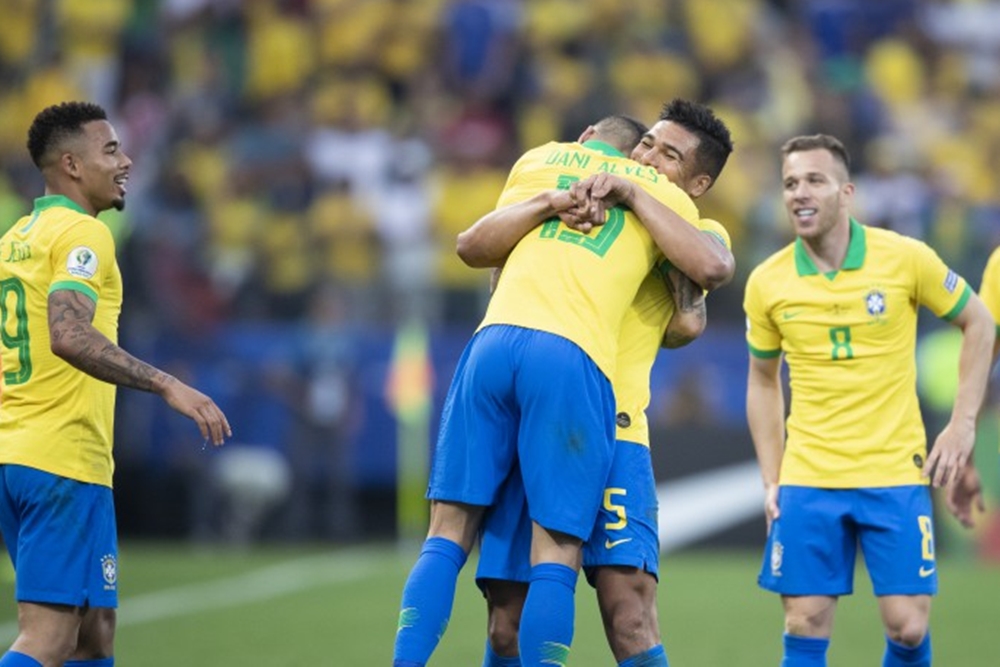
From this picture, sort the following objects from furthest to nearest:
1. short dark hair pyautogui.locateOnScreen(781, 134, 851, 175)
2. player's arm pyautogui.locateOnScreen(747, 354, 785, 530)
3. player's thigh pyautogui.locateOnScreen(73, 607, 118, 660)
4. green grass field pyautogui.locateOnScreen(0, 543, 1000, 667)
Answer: green grass field pyautogui.locateOnScreen(0, 543, 1000, 667) → player's arm pyautogui.locateOnScreen(747, 354, 785, 530) → short dark hair pyautogui.locateOnScreen(781, 134, 851, 175) → player's thigh pyautogui.locateOnScreen(73, 607, 118, 660)

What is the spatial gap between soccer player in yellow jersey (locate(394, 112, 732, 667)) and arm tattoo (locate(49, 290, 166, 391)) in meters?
1.06

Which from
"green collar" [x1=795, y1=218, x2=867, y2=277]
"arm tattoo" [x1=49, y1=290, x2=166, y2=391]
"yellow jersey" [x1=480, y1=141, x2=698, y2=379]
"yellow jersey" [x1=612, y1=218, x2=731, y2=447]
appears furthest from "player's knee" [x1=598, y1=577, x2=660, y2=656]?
"green collar" [x1=795, y1=218, x2=867, y2=277]

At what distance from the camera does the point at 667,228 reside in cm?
589

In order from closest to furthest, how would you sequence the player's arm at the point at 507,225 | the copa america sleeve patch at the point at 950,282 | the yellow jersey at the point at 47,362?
the player's arm at the point at 507,225, the yellow jersey at the point at 47,362, the copa america sleeve patch at the point at 950,282

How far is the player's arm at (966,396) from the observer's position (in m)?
6.89

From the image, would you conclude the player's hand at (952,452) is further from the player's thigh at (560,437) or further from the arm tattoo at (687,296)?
the player's thigh at (560,437)

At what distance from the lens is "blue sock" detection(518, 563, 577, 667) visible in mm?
5637

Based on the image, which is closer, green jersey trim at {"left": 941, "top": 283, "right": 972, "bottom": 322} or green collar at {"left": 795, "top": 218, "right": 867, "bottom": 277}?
green jersey trim at {"left": 941, "top": 283, "right": 972, "bottom": 322}

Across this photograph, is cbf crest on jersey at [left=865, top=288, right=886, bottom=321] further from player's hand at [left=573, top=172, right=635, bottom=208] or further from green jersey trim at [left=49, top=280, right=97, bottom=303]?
green jersey trim at [left=49, top=280, right=97, bottom=303]

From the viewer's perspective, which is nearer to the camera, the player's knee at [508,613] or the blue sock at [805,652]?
the player's knee at [508,613]

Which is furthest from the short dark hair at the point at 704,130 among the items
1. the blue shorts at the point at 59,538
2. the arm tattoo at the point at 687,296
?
the blue shorts at the point at 59,538

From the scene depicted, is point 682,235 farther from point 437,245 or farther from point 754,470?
point 437,245

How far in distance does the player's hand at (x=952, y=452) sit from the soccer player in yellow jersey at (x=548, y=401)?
1519mm

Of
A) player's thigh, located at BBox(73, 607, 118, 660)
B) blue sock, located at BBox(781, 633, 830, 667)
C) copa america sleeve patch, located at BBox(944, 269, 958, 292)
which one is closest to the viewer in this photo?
player's thigh, located at BBox(73, 607, 118, 660)
